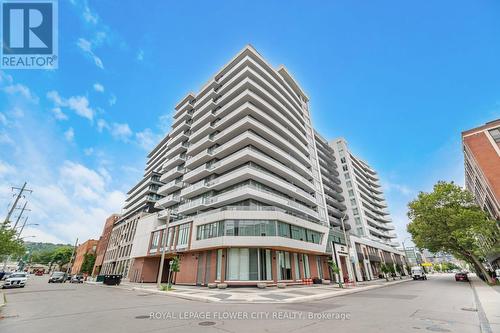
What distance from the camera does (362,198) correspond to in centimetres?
7081

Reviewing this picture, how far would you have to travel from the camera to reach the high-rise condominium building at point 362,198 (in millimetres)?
63719

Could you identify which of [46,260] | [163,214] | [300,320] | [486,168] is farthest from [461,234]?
[46,260]

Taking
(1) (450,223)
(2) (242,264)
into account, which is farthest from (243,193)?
(1) (450,223)

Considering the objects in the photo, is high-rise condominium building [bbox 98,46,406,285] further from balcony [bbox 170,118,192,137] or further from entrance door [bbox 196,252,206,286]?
balcony [bbox 170,118,192,137]

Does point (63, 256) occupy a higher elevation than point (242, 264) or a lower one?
higher

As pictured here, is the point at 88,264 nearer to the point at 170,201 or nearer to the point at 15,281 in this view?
the point at 170,201

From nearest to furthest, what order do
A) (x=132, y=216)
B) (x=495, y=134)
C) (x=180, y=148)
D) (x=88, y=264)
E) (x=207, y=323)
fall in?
(x=207, y=323), (x=495, y=134), (x=180, y=148), (x=132, y=216), (x=88, y=264)

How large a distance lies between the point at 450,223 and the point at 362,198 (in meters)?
38.3

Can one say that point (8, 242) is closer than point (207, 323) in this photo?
No

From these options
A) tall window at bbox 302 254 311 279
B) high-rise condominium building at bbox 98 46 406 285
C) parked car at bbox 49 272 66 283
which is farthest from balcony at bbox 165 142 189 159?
tall window at bbox 302 254 311 279

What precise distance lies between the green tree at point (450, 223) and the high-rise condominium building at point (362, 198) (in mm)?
24506

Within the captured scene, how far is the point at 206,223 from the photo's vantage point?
32312 mm

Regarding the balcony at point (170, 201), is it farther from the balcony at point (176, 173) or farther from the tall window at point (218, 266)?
the tall window at point (218, 266)

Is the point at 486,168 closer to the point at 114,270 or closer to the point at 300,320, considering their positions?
the point at 300,320
